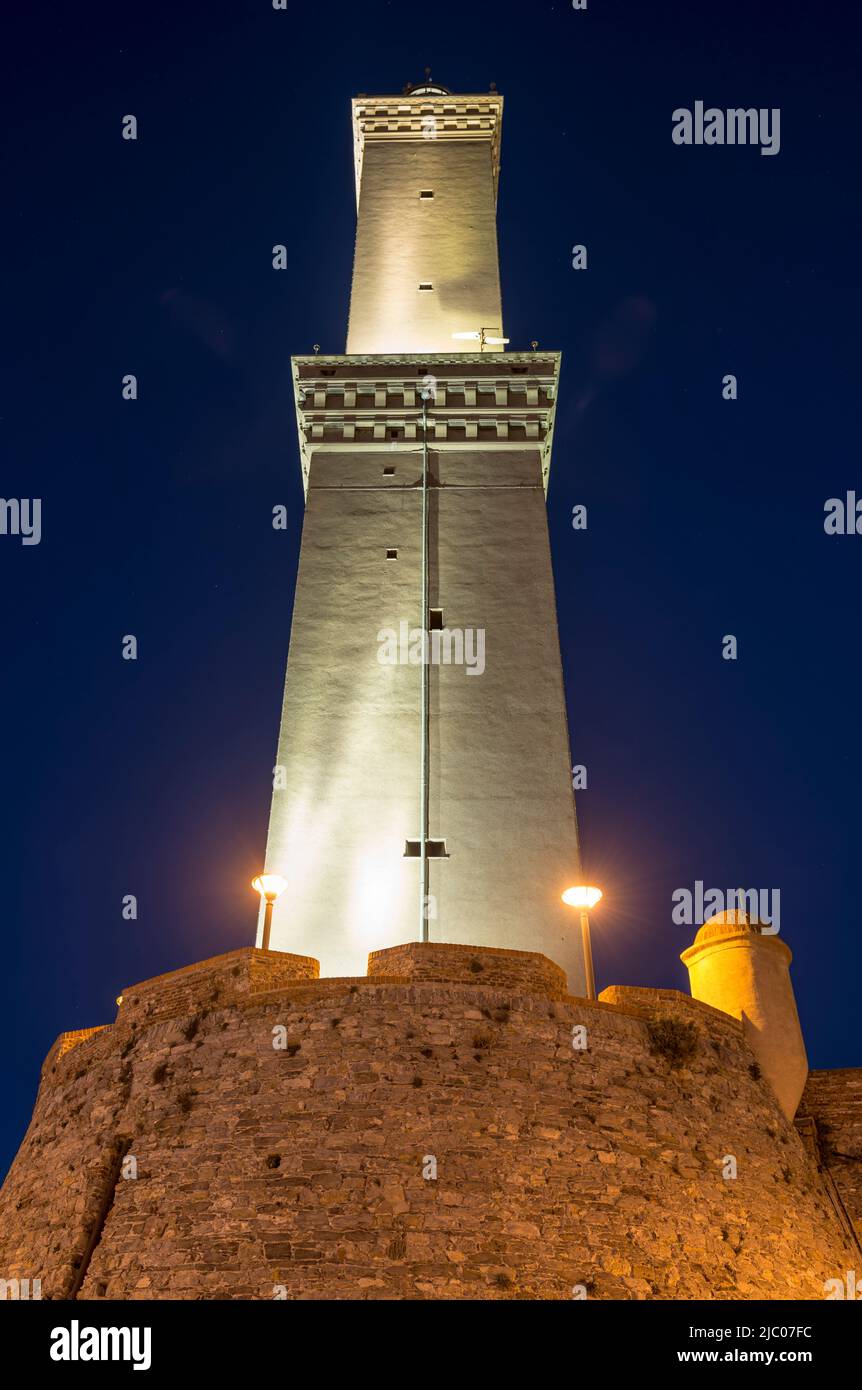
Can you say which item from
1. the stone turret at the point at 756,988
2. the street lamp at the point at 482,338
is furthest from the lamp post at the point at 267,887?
the street lamp at the point at 482,338

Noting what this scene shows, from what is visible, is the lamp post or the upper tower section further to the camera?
the upper tower section

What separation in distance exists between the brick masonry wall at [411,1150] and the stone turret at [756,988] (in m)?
0.63

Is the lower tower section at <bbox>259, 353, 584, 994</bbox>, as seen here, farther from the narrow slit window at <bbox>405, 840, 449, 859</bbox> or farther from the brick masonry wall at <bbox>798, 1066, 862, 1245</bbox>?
the brick masonry wall at <bbox>798, 1066, 862, 1245</bbox>

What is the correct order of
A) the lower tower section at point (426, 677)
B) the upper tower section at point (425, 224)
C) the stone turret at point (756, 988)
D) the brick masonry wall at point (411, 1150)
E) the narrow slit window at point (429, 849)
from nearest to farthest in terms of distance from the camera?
the brick masonry wall at point (411, 1150) < the stone turret at point (756, 988) < the lower tower section at point (426, 677) < the narrow slit window at point (429, 849) < the upper tower section at point (425, 224)

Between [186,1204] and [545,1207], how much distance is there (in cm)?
338

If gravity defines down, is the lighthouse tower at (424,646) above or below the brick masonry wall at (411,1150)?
above

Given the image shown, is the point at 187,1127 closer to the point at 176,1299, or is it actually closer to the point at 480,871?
the point at 176,1299

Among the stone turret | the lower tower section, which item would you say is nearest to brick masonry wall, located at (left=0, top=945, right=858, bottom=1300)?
the stone turret

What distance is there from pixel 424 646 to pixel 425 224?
12811 mm

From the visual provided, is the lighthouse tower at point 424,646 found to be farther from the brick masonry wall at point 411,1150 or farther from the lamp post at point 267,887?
the brick masonry wall at point 411,1150

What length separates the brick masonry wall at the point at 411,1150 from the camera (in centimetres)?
1066

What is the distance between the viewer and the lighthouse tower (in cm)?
1788

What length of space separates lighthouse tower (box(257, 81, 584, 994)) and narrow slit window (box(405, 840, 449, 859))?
0.10 ft

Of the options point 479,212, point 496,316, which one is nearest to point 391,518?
point 496,316
